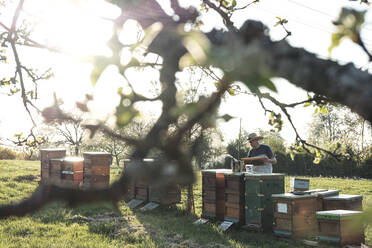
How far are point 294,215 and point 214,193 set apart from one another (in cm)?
186

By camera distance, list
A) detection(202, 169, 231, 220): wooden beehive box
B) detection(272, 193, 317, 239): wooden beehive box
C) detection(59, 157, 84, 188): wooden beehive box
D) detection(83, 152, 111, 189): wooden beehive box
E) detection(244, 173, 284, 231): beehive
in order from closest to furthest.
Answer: detection(272, 193, 317, 239): wooden beehive box < detection(244, 173, 284, 231): beehive < detection(202, 169, 231, 220): wooden beehive box < detection(83, 152, 111, 189): wooden beehive box < detection(59, 157, 84, 188): wooden beehive box

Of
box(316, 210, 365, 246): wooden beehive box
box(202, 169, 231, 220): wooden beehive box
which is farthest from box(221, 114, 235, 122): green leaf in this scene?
box(202, 169, 231, 220): wooden beehive box

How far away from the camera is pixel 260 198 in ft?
21.1

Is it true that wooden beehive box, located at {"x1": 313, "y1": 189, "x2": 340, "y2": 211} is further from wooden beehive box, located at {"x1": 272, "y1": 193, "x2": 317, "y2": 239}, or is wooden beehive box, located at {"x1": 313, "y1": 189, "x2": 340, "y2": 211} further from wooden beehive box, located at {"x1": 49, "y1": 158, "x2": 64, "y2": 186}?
wooden beehive box, located at {"x1": 49, "y1": 158, "x2": 64, "y2": 186}

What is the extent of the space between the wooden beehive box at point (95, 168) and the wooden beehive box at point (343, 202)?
20.2 feet

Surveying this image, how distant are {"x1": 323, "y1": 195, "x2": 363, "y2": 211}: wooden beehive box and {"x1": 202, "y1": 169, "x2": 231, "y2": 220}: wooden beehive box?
2060mm

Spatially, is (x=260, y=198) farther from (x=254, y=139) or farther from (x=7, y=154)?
(x=7, y=154)

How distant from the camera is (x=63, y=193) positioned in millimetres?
500

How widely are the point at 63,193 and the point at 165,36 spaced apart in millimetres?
393

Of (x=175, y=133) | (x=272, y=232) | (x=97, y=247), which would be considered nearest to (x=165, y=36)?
(x=175, y=133)

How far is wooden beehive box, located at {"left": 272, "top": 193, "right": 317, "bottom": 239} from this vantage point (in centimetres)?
593

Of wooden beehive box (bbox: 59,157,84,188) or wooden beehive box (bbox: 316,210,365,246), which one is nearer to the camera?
wooden beehive box (bbox: 316,210,365,246)

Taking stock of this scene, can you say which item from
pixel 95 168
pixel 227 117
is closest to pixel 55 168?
pixel 95 168

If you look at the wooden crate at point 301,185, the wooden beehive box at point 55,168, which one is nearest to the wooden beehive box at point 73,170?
the wooden beehive box at point 55,168
